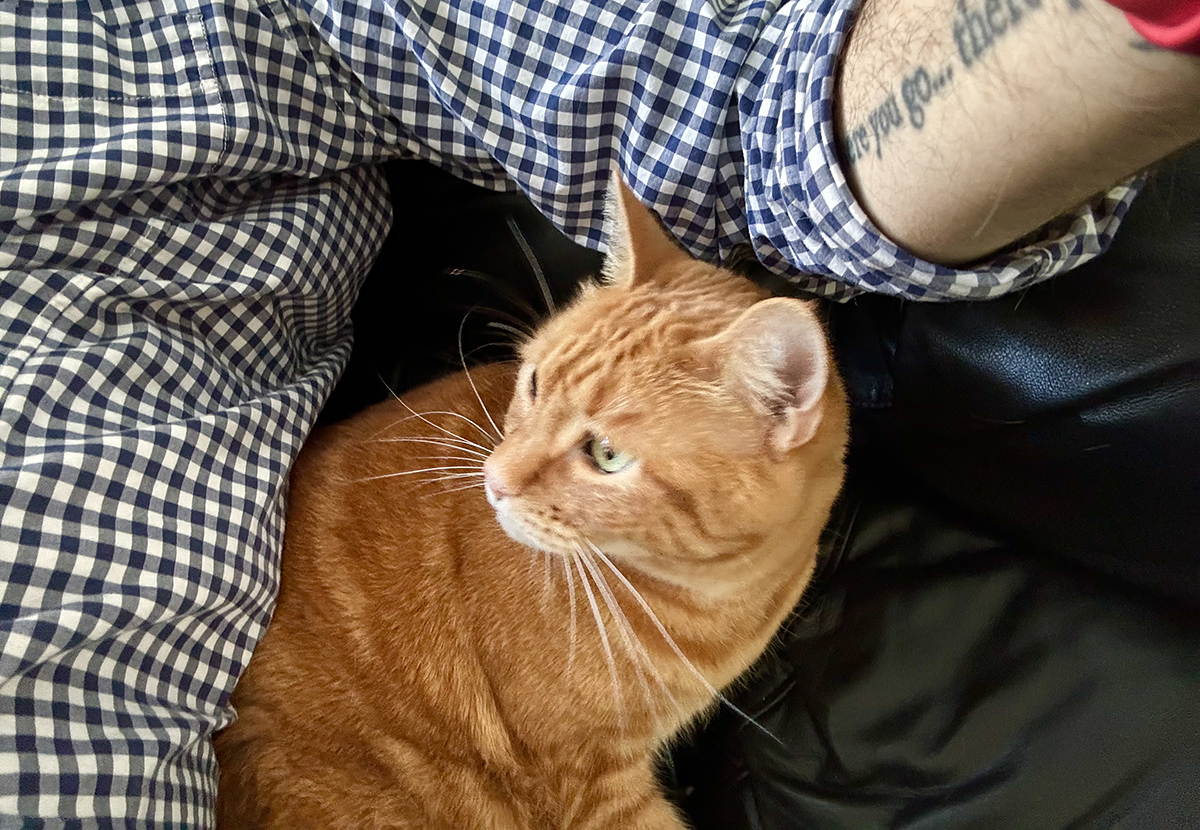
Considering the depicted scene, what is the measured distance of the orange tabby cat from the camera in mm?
828

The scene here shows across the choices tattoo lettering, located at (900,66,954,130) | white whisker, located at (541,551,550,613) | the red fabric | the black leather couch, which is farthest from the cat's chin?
the red fabric

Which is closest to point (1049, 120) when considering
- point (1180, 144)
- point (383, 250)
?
point (1180, 144)

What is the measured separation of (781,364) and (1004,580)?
532 millimetres

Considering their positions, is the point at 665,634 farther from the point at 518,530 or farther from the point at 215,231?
the point at 215,231

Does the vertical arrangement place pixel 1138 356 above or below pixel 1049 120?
below

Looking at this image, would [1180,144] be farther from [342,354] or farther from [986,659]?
[342,354]

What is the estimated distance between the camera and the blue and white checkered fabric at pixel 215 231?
738 millimetres

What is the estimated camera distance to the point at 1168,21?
0.50m

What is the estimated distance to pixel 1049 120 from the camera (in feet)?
2.00

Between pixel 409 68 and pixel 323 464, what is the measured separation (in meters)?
0.61

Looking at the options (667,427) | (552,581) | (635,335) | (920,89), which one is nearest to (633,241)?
(635,335)

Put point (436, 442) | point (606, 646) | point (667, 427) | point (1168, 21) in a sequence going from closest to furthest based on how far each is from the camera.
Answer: point (1168, 21) < point (667, 427) < point (606, 646) < point (436, 442)

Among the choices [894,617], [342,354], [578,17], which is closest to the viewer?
[578,17]

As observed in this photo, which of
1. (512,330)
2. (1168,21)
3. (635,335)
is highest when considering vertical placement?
(1168,21)
